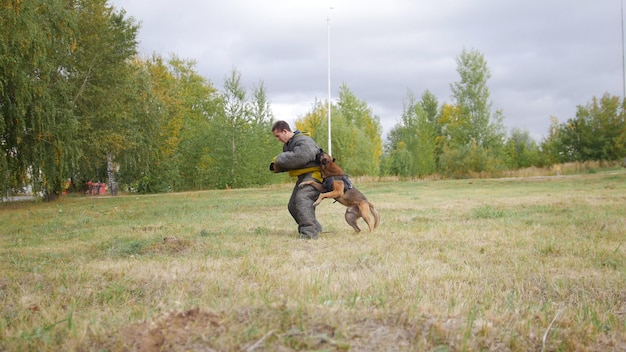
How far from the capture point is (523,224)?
909cm

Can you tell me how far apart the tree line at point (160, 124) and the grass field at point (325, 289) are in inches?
375

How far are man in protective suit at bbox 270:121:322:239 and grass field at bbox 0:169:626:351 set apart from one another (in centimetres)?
43

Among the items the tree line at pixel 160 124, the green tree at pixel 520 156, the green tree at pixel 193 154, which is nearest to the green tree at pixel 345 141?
the tree line at pixel 160 124

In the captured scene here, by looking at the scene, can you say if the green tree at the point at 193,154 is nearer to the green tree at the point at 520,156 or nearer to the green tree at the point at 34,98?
the green tree at the point at 34,98

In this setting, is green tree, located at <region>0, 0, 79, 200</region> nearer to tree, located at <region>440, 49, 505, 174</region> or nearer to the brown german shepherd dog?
the brown german shepherd dog

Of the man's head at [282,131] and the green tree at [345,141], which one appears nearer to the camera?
the man's head at [282,131]

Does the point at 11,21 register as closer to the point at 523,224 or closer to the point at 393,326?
the point at 523,224

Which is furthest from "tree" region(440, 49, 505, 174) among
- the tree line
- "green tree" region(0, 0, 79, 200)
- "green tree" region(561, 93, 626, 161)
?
"green tree" region(0, 0, 79, 200)

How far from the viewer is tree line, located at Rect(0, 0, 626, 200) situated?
17047 millimetres

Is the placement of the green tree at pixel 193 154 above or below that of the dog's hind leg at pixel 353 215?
above

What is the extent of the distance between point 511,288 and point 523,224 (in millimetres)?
4942

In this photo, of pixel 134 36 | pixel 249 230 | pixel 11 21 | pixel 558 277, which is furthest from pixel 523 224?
pixel 134 36

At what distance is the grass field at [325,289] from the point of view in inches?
110

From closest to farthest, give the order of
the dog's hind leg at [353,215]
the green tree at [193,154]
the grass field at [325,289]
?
the grass field at [325,289] → the dog's hind leg at [353,215] → the green tree at [193,154]
